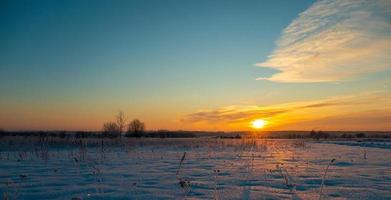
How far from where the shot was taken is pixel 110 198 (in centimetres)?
500

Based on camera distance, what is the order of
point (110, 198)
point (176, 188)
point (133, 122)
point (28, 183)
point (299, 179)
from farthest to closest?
point (133, 122)
point (299, 179)
point (28, 183)
point (176, 188)
point (110, 198)

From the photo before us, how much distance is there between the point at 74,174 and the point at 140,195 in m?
3.09

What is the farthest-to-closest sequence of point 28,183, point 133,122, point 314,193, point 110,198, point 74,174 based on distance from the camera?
point 133,122 → point 74,174 → point 28,183 → point 314,193 → point 110,198

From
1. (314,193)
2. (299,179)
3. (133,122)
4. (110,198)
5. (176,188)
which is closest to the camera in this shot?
(110,198)

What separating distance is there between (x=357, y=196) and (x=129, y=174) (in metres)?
4.64

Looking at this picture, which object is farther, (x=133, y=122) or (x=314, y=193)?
(x=133, y=122)

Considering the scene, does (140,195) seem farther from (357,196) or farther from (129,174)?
(357,196)

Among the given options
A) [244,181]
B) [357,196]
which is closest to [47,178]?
[244,181]

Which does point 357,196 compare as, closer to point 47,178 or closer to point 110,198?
point 110,198

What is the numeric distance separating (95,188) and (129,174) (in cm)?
193

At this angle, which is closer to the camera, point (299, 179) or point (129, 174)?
point (299, 179)

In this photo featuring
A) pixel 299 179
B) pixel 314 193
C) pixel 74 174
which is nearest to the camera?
pixel 314 193

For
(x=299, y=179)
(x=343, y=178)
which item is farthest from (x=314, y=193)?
(x=343, y=178)

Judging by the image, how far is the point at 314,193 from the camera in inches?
214
